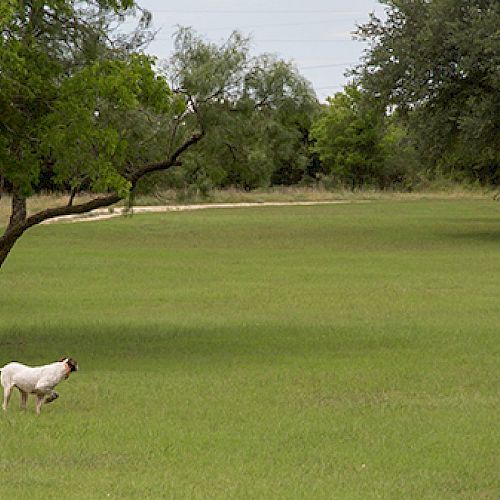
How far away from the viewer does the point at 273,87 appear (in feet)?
109

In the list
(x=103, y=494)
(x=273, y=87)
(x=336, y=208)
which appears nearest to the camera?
(x=103, y=494)

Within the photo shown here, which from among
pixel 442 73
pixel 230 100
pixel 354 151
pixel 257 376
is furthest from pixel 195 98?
pixel 354 151

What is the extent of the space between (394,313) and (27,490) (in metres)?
14.6

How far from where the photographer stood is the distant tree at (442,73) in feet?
151

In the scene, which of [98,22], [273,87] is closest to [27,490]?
[98,22]

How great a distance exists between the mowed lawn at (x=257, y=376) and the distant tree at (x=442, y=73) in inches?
353

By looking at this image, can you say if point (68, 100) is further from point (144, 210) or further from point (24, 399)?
point (144, 210)

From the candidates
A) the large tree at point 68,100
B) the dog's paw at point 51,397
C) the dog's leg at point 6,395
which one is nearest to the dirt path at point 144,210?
the large tree at point 68,100

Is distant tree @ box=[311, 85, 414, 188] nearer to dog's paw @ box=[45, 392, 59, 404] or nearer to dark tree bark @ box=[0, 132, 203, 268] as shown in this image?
dark tree bark @ box=[0, 132, 203, 268]

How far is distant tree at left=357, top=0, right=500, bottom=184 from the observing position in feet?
151

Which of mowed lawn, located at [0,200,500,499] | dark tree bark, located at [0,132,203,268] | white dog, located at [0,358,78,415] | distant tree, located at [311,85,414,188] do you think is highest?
dark tree bark, located at [0,132,203,268]

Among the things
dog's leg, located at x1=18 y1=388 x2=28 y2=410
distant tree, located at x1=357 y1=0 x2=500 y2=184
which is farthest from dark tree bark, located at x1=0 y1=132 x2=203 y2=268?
distant tree, located at x1=357 y1=0 x2=500 y2=184

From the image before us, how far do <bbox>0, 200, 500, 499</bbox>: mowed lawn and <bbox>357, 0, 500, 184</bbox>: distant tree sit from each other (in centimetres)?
896

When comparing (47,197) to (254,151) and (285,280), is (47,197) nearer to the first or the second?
(254,151)
